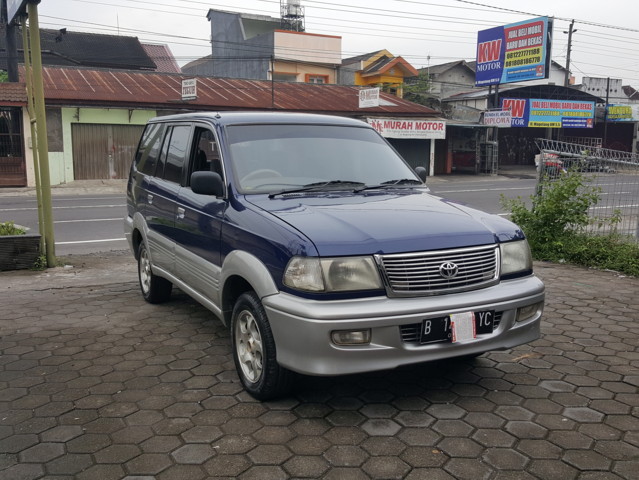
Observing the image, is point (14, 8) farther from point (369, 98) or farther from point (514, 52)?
point (514, 52)

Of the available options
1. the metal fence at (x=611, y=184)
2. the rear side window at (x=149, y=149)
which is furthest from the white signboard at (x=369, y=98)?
the rear side window at (x=149, y=149)

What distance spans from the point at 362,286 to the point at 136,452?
1525mm

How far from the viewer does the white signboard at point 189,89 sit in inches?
966

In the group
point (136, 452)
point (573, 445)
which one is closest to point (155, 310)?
point (136, 452)

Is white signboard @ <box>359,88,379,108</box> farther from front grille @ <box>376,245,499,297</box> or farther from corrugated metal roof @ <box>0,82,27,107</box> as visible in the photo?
front grille @ <box>376,245,499,297</box>

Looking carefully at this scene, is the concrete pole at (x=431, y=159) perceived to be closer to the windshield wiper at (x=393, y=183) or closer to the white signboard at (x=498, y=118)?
the white signboard at (x=498, y=118)

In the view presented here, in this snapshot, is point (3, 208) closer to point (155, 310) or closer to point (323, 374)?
point (155, 310)

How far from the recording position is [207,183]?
13.7 ft

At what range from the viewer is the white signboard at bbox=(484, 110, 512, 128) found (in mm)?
31527

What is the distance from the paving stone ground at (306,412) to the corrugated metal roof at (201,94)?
2095cm

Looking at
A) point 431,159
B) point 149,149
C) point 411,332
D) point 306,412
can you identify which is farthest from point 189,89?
point 411,332

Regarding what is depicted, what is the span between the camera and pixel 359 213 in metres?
3.80

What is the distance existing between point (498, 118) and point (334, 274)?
102ft

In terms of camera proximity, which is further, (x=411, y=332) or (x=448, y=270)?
(x=448, y=270)
